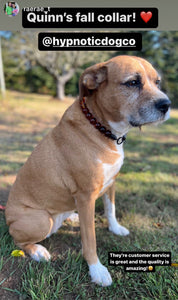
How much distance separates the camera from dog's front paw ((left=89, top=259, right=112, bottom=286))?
2.17 m

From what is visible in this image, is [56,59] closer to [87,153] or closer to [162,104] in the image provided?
[87,153]

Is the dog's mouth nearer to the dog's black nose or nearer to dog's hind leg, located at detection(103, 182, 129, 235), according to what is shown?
the dog's black nose

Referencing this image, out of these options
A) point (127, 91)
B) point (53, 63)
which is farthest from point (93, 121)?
point (53, 63)

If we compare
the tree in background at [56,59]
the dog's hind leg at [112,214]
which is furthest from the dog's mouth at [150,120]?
the tree in background at [56,59]

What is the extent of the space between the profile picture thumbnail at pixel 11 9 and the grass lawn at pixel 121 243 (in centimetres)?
247

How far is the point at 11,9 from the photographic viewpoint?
2.48 metres

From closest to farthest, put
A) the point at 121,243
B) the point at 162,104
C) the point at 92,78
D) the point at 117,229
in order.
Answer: the point at 162,104 → the point at 92,78 → the point at 121,243 → the point at 117,229

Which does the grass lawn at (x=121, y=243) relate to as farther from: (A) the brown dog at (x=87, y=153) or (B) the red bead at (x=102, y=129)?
(B) the red bead at (x=102, y=129)

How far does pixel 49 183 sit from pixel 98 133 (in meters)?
0.73

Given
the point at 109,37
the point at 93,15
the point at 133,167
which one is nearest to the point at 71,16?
the point at 93,15

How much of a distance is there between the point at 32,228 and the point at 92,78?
63.4 inches

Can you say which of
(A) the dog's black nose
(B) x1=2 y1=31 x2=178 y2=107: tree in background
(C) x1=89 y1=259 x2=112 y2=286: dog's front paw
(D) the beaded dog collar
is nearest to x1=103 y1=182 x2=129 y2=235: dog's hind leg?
(C) x1=89 y1=259 x2=112 y2=286: dog's front paw

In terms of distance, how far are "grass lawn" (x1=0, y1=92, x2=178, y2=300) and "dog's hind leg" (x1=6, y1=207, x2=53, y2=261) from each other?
0.12m

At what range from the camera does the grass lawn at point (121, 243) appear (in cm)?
205
